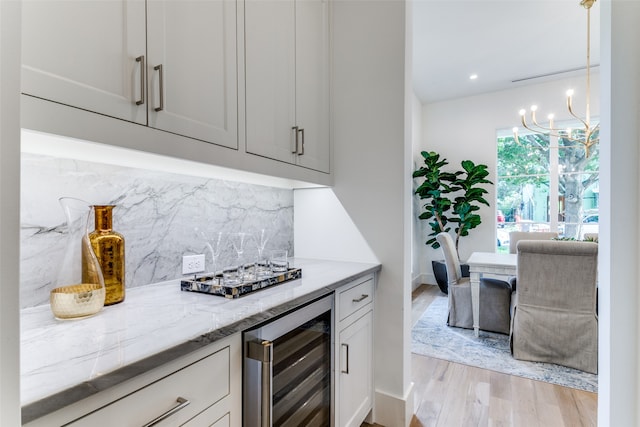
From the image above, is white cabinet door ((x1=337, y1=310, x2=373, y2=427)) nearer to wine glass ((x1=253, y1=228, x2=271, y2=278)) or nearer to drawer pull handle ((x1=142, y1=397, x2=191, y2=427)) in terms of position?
wine glass ((x1=253, y1=228, x2=271, y2=278))

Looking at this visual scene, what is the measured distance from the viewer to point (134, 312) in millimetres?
928

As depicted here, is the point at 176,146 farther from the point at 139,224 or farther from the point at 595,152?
the point at 595,152

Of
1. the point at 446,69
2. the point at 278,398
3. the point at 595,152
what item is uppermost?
the point at 446,69

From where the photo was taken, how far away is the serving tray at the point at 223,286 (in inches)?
43.1

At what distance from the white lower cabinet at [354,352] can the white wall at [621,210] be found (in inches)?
36.0

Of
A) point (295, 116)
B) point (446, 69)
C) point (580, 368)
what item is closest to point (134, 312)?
point (295, 116)

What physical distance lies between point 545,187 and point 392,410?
464 cm

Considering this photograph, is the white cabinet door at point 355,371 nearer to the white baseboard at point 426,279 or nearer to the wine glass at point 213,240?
the wine glass at point 213,240

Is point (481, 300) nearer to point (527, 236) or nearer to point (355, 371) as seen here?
point (527, 236)

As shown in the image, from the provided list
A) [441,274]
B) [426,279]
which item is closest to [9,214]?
[441,274]

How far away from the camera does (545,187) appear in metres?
4.83

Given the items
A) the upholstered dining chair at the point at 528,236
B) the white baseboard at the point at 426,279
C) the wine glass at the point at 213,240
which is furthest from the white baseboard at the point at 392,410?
the white baseboard at the point at 426,279

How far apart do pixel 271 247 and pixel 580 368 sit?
8.47ft

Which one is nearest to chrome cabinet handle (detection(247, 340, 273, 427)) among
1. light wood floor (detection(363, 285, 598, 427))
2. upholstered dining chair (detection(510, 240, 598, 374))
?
light wood floor (detection(363, 285, 598, 427))
